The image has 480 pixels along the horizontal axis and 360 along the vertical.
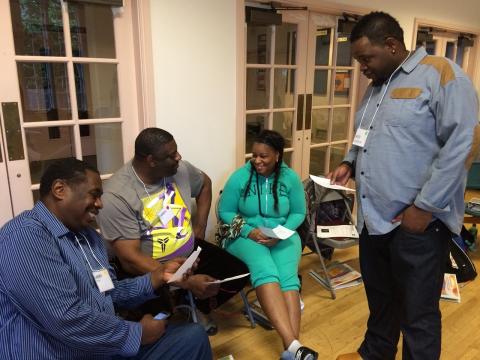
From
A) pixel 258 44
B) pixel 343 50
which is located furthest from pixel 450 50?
pixel 258 44

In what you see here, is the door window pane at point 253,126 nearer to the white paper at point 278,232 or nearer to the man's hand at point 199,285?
the white paper at point 278,232

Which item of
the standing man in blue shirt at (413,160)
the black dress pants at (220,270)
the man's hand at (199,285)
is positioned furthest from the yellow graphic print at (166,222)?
the standing man in blue shirt at (413,160)

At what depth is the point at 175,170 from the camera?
2137 millimetres

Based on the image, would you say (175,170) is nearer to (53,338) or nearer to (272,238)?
(272,238)

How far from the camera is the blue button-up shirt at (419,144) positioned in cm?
141

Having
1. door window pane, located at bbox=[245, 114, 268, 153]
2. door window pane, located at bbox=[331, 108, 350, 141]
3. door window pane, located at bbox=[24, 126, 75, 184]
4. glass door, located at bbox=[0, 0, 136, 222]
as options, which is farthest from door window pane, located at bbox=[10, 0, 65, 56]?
door window pane, located at bbox=[331, 108, 350, 141]

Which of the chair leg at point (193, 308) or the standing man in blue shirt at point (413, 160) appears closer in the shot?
the standing man in blue shirt at point (413, 160)

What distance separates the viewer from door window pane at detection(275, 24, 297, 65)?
3.16m

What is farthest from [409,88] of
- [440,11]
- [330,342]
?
[440,11]

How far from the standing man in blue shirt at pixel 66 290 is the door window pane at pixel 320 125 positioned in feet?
8.62

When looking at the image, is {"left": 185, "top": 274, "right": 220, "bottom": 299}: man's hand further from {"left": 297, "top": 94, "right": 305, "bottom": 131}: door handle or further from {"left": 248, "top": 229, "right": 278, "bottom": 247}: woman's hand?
{"left": 297, "top": 94, "right": 305, "bottom": 131}: door handle

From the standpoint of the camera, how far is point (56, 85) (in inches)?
87.4

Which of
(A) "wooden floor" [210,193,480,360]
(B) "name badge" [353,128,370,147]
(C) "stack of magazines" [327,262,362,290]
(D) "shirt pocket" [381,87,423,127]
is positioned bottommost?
(A) "wooden floor" [210,193,480,360]

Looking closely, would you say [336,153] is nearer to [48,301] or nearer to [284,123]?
[284,123]
